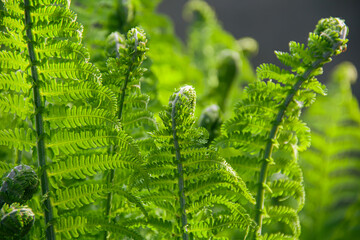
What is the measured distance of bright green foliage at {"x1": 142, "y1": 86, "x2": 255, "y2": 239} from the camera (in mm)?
617

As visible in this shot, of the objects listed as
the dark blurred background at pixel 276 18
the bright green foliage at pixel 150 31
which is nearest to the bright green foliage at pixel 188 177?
the bright green foliage at pixel 150 31

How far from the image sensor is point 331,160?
2.11 metres

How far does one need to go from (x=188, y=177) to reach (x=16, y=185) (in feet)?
0.84

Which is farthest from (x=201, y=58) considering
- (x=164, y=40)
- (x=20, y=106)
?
(x=20, y=106)

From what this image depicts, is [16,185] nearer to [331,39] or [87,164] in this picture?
[87,164]

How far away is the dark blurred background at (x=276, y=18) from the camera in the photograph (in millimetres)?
5148

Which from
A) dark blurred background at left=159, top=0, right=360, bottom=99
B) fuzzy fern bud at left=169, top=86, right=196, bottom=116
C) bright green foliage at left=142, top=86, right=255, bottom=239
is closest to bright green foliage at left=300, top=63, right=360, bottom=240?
bright green foliage at left=142, top=86, right=255, bottom=239

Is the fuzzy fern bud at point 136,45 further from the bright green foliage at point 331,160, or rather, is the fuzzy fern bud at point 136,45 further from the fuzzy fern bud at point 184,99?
the bright green foliage at point 331,160

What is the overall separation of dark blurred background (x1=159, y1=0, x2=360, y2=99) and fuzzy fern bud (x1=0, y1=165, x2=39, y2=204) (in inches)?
179

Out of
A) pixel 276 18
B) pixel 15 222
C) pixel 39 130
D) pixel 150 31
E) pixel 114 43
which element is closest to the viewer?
pixel 15 222

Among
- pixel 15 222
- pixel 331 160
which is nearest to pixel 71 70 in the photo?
pixel 15 222

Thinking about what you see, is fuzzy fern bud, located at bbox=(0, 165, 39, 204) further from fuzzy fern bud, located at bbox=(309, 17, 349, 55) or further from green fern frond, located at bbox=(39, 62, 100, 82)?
fuzzy fern bud, located at bbox=(309, 17, 349, 55)

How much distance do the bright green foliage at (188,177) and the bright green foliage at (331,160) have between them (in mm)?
1234

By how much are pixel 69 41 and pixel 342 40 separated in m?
0.44
